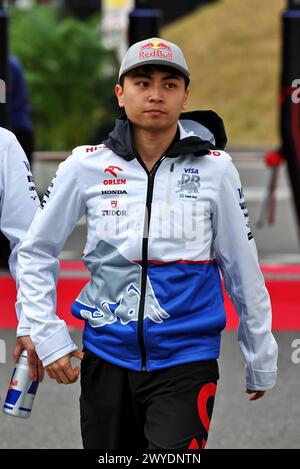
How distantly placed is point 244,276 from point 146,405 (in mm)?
488

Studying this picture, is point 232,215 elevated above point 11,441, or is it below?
above

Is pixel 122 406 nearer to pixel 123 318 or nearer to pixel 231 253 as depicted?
pixel 123 318

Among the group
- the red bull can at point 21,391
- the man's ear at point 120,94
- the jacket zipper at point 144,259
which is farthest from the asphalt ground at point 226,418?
the man's ear at point 120,94

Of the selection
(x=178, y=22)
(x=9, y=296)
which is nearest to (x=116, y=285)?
(x=9, y=296)

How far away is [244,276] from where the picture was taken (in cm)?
362

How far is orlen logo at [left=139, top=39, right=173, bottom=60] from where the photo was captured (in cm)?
352

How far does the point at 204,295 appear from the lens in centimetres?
354

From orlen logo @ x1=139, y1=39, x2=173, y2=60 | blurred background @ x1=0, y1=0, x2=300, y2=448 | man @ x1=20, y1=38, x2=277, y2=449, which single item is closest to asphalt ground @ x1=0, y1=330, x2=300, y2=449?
blurred background @ x1=0, y1=0, x2=300, y2=448

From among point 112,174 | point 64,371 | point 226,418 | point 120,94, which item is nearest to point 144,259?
point 112,174

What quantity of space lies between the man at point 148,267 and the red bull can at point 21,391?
0.21m

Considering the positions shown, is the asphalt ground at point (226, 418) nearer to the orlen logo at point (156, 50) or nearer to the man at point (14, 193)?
the man at point (14, 193)

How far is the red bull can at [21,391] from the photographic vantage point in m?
3.74

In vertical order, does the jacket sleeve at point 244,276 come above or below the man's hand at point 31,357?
above

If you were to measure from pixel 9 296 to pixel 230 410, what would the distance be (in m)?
3.51
